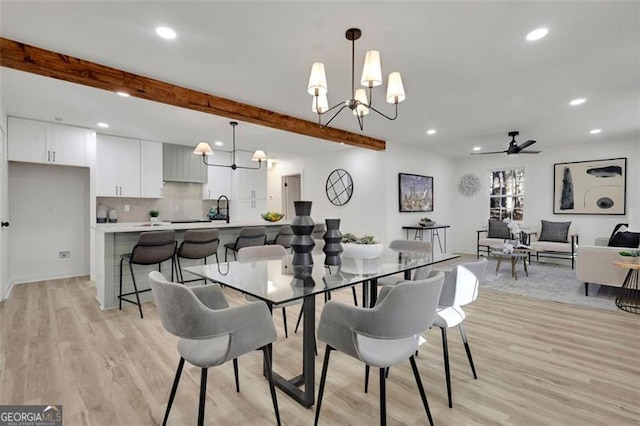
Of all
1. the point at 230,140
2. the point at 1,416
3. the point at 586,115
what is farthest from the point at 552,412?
the point at 230,140

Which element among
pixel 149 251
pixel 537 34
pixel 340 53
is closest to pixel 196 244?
pixel 149 251

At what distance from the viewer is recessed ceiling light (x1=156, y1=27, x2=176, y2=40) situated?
227 centimetres

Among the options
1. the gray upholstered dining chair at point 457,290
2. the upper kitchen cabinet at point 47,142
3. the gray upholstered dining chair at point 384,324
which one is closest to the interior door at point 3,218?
the upper kitchen cabinet at point 47,142

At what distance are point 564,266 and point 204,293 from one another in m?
7.11

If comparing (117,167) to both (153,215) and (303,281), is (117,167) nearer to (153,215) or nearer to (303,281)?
(153,215)

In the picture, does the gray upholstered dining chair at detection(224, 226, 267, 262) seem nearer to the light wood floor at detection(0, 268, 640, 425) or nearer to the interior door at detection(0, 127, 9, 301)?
the light wood floor at detection(0, 268, 640, 425)

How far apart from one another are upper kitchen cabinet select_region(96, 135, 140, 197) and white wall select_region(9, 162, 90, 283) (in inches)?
18.3

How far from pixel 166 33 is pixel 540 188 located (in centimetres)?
771

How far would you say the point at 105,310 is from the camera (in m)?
3.61

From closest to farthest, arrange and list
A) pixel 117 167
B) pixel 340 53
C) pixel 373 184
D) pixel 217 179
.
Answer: pixel 340 53, pixel 117 167, pixel 373 184, pixel 217 179

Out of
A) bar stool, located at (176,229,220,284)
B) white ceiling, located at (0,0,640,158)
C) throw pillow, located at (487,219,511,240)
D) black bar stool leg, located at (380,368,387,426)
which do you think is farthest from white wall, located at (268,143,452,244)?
black bar stool leg, located at (380,368,387,426)

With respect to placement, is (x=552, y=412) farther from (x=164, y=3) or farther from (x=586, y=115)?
(x=586, y=115)

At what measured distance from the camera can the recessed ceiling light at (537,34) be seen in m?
2.32

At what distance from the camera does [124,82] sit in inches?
117
